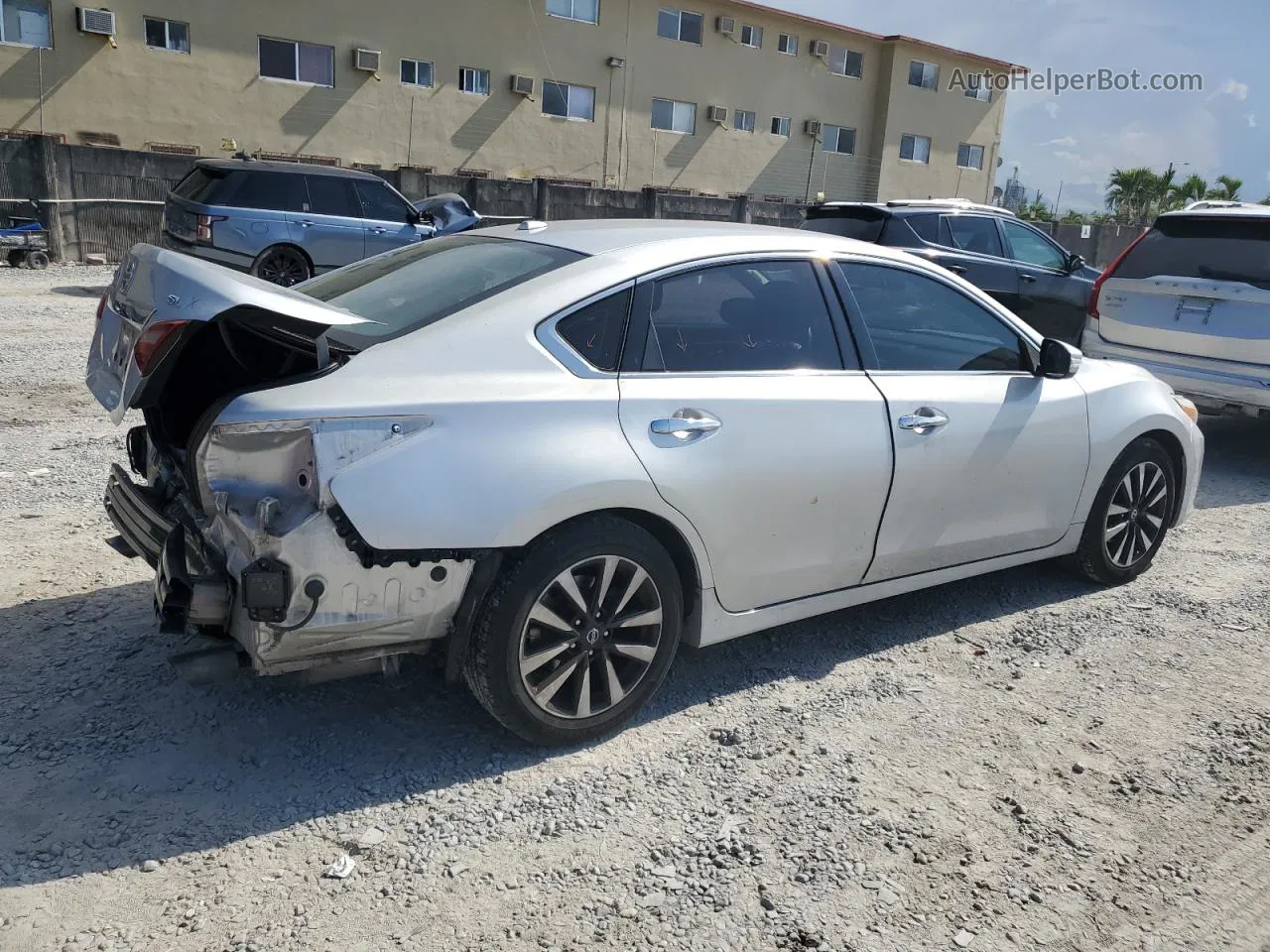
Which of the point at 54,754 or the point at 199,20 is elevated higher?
the point at 199,20

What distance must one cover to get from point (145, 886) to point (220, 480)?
3.57 feet

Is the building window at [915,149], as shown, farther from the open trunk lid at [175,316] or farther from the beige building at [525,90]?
the open trunk lid at [175,316]

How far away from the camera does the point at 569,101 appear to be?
2742 cm

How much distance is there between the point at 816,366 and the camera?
3.95 meters

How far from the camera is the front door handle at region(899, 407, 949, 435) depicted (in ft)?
13.4

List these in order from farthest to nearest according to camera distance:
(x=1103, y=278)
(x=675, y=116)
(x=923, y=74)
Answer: (x=923, y=74)
(x=675, y=116)
(x=1103, y=278)

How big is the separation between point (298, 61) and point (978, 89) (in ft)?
76.0

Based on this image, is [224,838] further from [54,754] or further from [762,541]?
[762,541]

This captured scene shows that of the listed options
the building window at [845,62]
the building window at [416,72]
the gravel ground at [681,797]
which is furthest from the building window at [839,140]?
the gravel ground at [681,797]

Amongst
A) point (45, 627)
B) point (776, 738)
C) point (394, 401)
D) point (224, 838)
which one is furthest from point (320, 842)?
point (45, 627)

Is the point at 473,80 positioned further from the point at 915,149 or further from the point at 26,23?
the point at 915,149

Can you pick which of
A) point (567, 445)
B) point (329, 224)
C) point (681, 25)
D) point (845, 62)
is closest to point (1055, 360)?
point (567, 445)

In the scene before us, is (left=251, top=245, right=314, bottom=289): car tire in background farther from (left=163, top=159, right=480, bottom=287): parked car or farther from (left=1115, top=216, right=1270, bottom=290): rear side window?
(left=1115, top=216, right=1270, bottom=290): rear side window

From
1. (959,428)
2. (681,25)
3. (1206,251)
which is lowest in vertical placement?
(959,428)
